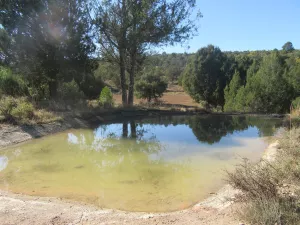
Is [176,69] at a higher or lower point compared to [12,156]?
higher

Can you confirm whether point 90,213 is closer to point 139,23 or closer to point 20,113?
point 20,113

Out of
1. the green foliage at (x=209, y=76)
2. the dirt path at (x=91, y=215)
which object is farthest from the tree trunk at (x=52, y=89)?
the green foliage at (x=209, y=76)

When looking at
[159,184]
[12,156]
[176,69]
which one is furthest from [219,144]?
[176,69]

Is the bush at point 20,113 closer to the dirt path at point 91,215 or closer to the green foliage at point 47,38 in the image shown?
the green foliage at point 47,38

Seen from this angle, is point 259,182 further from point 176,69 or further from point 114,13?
point 176,69

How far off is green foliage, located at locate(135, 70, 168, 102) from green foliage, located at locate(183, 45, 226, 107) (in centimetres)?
398

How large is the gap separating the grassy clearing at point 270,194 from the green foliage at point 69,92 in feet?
43.6

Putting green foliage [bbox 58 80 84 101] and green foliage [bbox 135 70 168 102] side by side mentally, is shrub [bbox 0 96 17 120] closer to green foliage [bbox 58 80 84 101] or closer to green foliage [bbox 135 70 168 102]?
green foliage [bbox 58 80 84 101]

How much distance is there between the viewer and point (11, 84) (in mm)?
14312

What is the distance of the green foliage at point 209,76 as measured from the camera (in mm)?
31438

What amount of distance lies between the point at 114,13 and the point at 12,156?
11177 mm

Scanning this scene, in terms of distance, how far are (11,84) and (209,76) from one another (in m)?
22.6

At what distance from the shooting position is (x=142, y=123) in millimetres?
15047

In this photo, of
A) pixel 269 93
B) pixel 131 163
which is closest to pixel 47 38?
pixel 131 163
